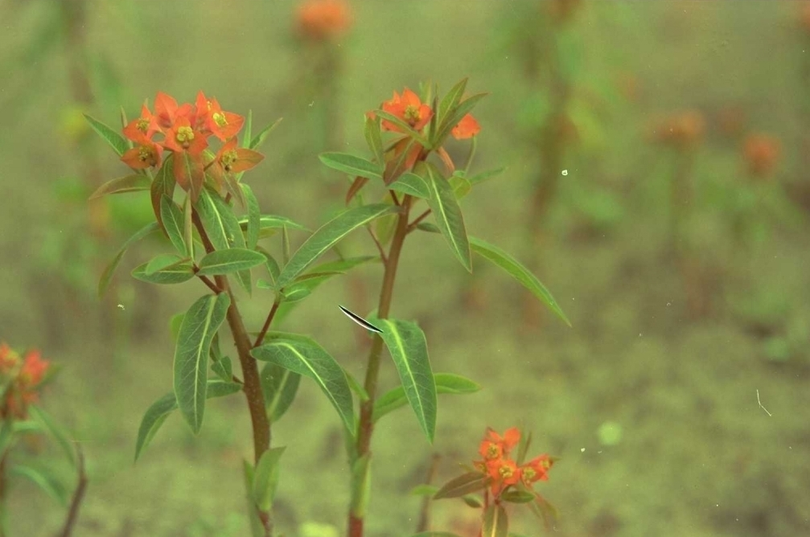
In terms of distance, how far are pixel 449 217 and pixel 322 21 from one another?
965 mm

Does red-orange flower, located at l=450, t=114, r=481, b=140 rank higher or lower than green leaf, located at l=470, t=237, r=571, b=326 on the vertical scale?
higher

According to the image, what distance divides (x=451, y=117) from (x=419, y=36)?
58.0 inches

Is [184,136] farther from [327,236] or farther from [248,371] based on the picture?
[248,371]

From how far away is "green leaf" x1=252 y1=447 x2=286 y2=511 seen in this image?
3.04 feet

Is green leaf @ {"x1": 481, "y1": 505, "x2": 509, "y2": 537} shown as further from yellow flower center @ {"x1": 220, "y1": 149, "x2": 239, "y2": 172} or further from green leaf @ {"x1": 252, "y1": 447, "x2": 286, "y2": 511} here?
yellow flower center @ {"x1": 220, "y1": 149, "x2": 239, "y2": 172}

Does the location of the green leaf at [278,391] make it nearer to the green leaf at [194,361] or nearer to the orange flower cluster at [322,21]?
the green leaf at [194,361]

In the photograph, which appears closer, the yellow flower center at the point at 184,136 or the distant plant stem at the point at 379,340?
the yellow flower center at the point at 184,136

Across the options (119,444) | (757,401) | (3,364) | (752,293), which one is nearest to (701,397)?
(757,401)

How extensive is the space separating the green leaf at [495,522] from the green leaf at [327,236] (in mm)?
323

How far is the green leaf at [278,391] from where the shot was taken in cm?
99

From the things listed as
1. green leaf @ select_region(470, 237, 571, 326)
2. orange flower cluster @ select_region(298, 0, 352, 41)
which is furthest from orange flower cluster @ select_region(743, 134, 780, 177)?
green leaf @ select_region(470, 237, 571, 326)

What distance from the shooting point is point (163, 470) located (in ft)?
4.84

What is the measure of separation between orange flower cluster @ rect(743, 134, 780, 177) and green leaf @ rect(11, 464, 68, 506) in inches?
55.2

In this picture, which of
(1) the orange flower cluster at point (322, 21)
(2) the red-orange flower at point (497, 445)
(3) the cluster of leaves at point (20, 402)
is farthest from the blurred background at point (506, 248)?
(2) the red-orange flower at point (497, 445)
